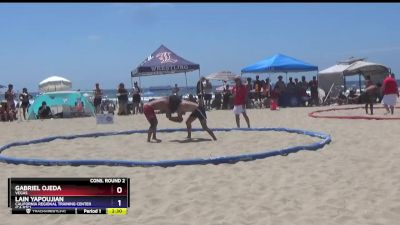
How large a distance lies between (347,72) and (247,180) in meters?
20.5

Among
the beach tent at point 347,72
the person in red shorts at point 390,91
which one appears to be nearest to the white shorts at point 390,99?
the person in red shorts at point 390,91

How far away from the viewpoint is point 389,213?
16.0 ft

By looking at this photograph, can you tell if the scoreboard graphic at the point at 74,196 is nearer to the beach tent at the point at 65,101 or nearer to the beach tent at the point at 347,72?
the beach tent at the point at 65,101

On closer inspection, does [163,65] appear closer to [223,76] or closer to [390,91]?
[223,76]

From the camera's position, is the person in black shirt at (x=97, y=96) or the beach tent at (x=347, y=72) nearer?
the person in black shirt at (x=97, y=96)

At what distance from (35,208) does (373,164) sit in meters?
4.51

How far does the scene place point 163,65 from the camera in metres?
20.8

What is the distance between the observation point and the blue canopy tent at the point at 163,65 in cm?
2086

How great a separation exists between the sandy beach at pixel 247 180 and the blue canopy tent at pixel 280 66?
1220 centimetres

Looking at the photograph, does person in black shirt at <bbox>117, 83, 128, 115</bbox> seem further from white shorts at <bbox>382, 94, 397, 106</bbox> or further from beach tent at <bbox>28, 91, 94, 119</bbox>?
white shorts at <bbox>382, 94, 397, 106</bbox>

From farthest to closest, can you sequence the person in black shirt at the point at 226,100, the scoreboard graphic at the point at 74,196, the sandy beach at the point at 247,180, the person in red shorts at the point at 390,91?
the person in black shirt at the point at 226,100, the person in red shorts at the point at 390,91, the sandy beach at the point at 247,180, the scoreboard graphic at the point at 74,196

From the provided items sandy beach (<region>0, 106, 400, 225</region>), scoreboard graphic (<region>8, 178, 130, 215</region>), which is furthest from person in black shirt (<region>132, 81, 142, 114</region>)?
scoreboard graphic (<region>8, 178, 130, 215</region>)

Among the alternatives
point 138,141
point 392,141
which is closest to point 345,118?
point 392,141

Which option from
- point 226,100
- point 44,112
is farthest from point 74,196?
point 226,100
